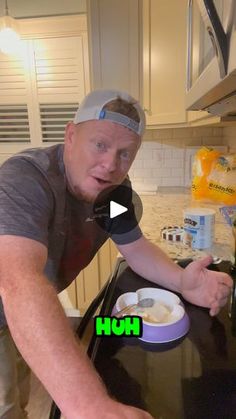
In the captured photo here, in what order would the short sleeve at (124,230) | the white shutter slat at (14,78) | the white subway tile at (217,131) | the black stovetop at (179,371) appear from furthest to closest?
1. the white shutter slat at (14,78)
2. the white subway tile at (217,131)
3. the short sleeve at (124,230)
4. the black stovetop at (179,371)

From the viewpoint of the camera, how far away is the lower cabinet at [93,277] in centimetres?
187

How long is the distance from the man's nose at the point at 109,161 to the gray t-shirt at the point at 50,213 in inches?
4.2

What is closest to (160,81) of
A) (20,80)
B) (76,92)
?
(76,92)

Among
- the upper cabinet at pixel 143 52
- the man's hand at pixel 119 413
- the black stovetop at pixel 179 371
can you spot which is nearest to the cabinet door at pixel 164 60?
the upper cabinet at pixel 143 52

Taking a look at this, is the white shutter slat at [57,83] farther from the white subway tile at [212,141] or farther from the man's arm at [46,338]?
the man's arm at [46,338]

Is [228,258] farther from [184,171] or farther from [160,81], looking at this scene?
[184,171]

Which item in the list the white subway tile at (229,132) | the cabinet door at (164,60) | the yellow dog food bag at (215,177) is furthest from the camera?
the white subway tile at (229,132)

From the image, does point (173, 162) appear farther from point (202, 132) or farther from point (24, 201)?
point (24, 201)

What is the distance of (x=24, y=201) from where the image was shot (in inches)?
21.7

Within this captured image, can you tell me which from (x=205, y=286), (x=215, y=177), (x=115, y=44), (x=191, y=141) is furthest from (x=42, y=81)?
(x=205, y=286)

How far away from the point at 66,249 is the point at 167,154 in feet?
→ 4.92

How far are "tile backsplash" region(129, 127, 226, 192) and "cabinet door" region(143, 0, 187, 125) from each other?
1.46 ft

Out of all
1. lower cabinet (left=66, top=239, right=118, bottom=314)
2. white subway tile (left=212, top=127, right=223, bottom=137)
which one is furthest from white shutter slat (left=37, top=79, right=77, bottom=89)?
lower cabinet (left=66, top=239, right=118, bottom=314)

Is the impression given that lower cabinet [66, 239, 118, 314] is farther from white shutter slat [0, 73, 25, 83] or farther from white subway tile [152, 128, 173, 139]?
white shutter slat [0, 73, 25, 83]
